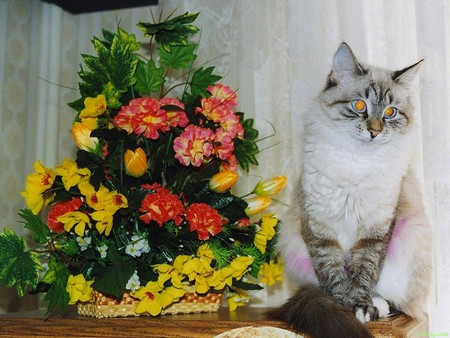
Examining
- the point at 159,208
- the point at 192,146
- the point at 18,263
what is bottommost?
the point at 18,263

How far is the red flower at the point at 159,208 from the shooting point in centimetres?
122

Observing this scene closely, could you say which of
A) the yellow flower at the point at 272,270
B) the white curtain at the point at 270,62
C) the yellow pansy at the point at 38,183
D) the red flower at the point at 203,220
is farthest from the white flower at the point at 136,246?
the white curtain at the point at 270,62

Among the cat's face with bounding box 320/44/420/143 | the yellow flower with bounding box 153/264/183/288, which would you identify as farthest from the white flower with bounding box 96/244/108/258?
the cat's face with bounding box 320/44/420/143

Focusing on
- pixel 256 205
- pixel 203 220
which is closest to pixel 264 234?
pixel 256 205

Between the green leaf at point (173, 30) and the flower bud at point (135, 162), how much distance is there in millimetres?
312

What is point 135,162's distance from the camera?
4.12 ft

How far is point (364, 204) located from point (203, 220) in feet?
1.07

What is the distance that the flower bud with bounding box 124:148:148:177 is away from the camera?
4.12 feet

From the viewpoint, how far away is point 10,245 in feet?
4.03

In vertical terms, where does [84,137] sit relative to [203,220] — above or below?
above

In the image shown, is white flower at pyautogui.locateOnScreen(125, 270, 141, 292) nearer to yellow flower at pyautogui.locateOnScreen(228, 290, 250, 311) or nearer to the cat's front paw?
yellow flower at pyautogui.locateOnScreen(228, 290, 250, 311)

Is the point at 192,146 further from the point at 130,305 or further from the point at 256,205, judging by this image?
the point at 130,305

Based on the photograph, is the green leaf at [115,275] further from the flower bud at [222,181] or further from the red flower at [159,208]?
the flower bud at [222,181]

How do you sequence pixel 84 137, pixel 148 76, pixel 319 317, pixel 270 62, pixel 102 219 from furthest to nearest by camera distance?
1. pixel 270 62
2. pixel 148 76
3. pixel 84 137
4. pixel 102 219
5. pixel 319 317
